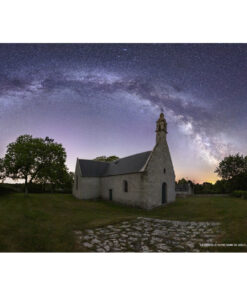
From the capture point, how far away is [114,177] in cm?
2039

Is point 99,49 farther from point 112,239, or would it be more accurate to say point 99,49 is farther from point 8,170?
point 8,170

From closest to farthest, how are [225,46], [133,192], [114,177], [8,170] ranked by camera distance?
[225,46], [133,192], [8,170], [114,177]

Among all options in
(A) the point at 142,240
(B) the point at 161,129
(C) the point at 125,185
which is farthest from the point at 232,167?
(A) the point at 142,240

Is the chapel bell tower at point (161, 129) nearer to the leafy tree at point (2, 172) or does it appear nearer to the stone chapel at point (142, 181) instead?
the stone chapel at point (142, 181)

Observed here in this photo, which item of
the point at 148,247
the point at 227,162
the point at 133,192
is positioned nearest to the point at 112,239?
the point at 148,247

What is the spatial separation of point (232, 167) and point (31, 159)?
122 feet

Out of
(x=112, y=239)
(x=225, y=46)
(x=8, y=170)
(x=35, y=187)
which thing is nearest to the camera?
(x=112, y=239)

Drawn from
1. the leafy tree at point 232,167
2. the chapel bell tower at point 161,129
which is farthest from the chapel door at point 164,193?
the leafy tree at point 232,167

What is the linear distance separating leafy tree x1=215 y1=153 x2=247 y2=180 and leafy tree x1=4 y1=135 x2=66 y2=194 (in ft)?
103

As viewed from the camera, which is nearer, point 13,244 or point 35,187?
point 13,244

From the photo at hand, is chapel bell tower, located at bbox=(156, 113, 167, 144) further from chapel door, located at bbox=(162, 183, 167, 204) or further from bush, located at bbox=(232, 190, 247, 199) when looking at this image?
bush, located at bbox=(232, 190, 247, 199)

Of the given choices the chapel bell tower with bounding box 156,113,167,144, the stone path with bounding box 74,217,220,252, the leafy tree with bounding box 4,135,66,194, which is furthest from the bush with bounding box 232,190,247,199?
the leafy tree with bounding box 4,135,66,194

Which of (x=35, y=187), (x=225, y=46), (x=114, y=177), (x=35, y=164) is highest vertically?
(x=225, y=46)

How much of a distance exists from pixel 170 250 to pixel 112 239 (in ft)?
6.22
